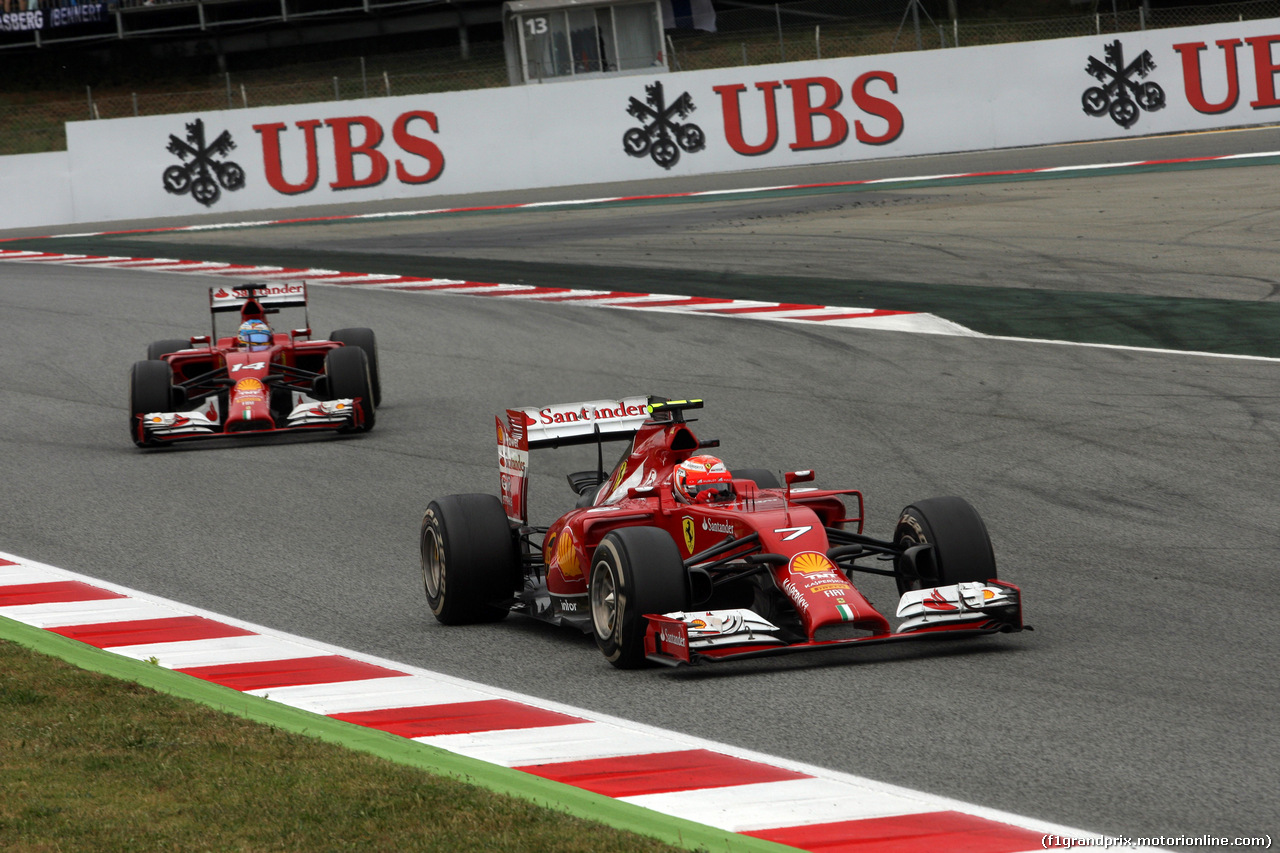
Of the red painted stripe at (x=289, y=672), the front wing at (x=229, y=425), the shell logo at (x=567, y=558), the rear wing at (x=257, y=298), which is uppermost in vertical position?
the rear wing at (x=257, y=298)

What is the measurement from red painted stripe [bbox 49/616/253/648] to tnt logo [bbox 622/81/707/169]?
24309mm

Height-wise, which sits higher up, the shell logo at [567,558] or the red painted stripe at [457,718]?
the shell logo at [567,558]

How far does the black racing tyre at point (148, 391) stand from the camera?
13352 mm

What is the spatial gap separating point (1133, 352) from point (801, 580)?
883cm

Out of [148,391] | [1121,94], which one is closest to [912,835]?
[148,391]

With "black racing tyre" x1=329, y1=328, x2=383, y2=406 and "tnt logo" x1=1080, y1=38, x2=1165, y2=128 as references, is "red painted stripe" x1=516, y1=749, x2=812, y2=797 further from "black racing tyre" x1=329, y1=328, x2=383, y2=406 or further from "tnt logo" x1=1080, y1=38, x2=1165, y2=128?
"tnt logo" x1=1080, y1=38, x2=1165, y2=128

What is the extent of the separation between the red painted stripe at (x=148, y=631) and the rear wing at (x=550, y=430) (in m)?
1.55

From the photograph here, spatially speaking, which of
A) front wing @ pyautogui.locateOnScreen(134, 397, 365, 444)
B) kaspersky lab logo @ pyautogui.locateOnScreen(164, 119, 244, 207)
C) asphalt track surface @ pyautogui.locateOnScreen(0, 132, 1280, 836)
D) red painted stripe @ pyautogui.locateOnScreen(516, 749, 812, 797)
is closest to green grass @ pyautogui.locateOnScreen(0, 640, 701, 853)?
red painted stripe @ pyautogui.locateOnScreen(516, 749, 812, 797)

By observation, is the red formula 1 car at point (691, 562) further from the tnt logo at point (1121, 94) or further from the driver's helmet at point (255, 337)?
the tnt logo at point (1121, 94)

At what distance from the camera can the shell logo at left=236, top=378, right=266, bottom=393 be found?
44.4 feet

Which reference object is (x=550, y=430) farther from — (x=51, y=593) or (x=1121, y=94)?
(x=1121, y=94)

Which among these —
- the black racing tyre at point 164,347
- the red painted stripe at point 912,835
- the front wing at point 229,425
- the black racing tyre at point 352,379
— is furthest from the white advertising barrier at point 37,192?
the red painted stripe at point 912,835

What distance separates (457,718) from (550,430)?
248 cm

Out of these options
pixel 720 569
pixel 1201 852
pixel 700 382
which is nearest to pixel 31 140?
pixel 700 382
